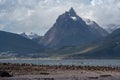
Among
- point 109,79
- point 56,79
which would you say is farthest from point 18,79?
point 109,79

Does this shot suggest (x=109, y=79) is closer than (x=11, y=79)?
No

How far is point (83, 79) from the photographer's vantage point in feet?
210

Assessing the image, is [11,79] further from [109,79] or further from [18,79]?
[109,79]

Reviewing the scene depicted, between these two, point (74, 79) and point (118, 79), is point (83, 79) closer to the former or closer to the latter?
point (74, 79)

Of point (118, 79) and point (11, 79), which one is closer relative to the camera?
point (11, 79)

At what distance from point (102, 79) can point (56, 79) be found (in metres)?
7.17

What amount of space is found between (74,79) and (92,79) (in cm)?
278

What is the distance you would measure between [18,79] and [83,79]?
9.93 meters

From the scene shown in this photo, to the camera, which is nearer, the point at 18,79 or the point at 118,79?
the point at 18,79

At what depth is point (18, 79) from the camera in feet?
203

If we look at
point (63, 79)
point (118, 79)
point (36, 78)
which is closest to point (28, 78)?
point (36, 78)

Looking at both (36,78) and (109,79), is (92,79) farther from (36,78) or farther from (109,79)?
(36,78)

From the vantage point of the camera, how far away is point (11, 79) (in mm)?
61156

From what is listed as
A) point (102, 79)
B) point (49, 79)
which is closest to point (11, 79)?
point (49, 79)
